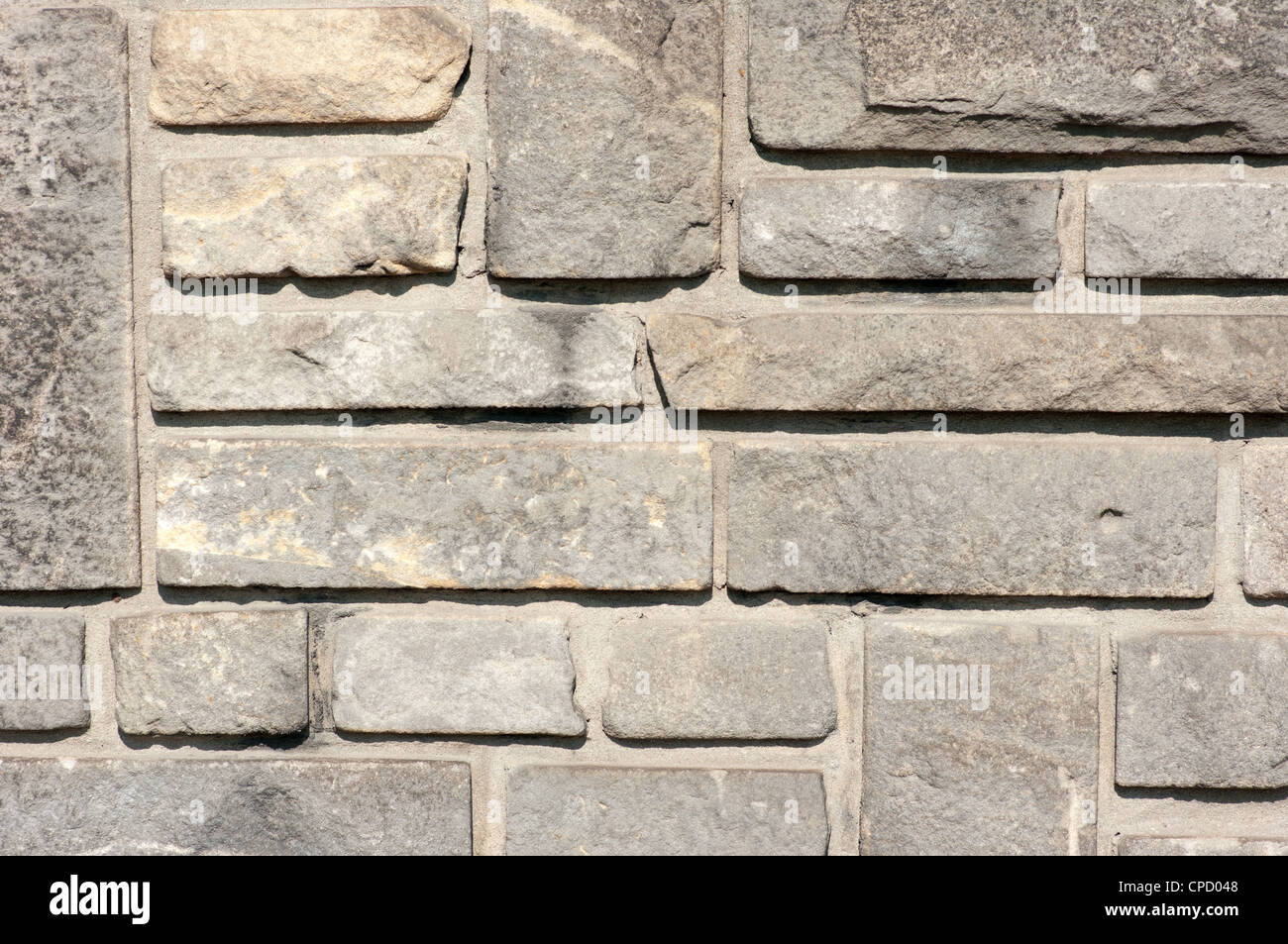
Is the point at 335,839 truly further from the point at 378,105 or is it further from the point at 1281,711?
the point at 1281,711

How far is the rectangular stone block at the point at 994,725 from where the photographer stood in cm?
118

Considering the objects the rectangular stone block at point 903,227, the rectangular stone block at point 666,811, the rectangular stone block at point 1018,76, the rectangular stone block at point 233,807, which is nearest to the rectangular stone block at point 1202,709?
the rectangular stone block at point 666,811

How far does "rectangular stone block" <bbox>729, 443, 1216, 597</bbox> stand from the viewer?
116 centimetres

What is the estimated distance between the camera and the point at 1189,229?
1.14m

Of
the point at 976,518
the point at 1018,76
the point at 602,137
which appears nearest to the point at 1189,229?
the point at 1018,76

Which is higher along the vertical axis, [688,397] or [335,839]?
[688,397]

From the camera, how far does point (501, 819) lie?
4.01 feet

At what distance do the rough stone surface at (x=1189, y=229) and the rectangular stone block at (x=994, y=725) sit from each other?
1.62 feet

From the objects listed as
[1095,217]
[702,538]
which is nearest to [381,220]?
[702,538]

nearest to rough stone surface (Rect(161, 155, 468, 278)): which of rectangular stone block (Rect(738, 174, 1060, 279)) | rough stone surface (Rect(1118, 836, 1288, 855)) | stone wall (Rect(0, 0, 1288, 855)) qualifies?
stone wall (Rect(0, 0, 1288, 855))

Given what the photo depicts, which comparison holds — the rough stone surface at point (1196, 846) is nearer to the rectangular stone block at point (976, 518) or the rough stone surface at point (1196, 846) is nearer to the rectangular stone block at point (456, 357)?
the rectangular stone block at point (976, 518)

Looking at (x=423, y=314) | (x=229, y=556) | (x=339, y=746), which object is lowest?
(x=339, y=746)

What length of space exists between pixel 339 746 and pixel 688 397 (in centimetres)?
69

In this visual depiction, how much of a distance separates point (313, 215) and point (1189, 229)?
1.14m
